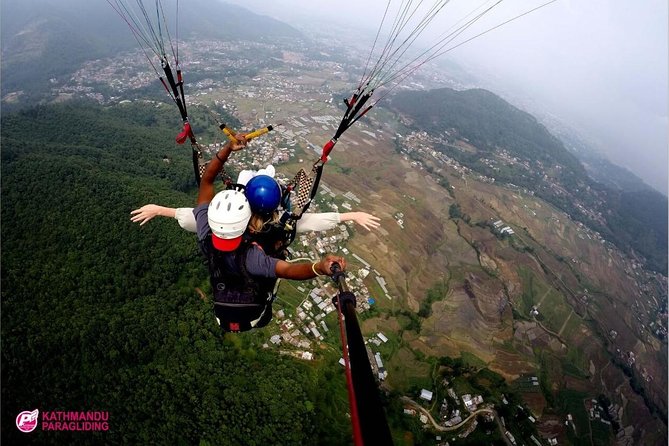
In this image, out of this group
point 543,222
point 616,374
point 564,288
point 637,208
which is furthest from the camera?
point 637,208

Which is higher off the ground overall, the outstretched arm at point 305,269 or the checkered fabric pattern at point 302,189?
the outstretched arm at point 305,269

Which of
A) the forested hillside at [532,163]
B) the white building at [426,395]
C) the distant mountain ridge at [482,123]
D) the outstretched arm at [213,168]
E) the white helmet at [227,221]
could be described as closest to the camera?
the white helmet at [227,221]

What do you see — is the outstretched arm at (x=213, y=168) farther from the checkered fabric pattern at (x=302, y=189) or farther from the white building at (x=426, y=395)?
the white building at (x=426, y=395)

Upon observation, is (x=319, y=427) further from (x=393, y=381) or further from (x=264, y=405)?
(x=393, y=381)

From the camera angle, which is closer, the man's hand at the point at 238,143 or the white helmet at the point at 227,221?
the white helmet at the point at 227,221

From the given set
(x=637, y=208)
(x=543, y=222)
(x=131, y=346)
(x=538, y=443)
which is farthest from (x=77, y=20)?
(x=637, y=208)

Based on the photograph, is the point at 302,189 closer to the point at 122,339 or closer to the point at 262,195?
the point at 262,195

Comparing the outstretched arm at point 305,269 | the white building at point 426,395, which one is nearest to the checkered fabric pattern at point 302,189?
the outstretched arm at point 305,269
